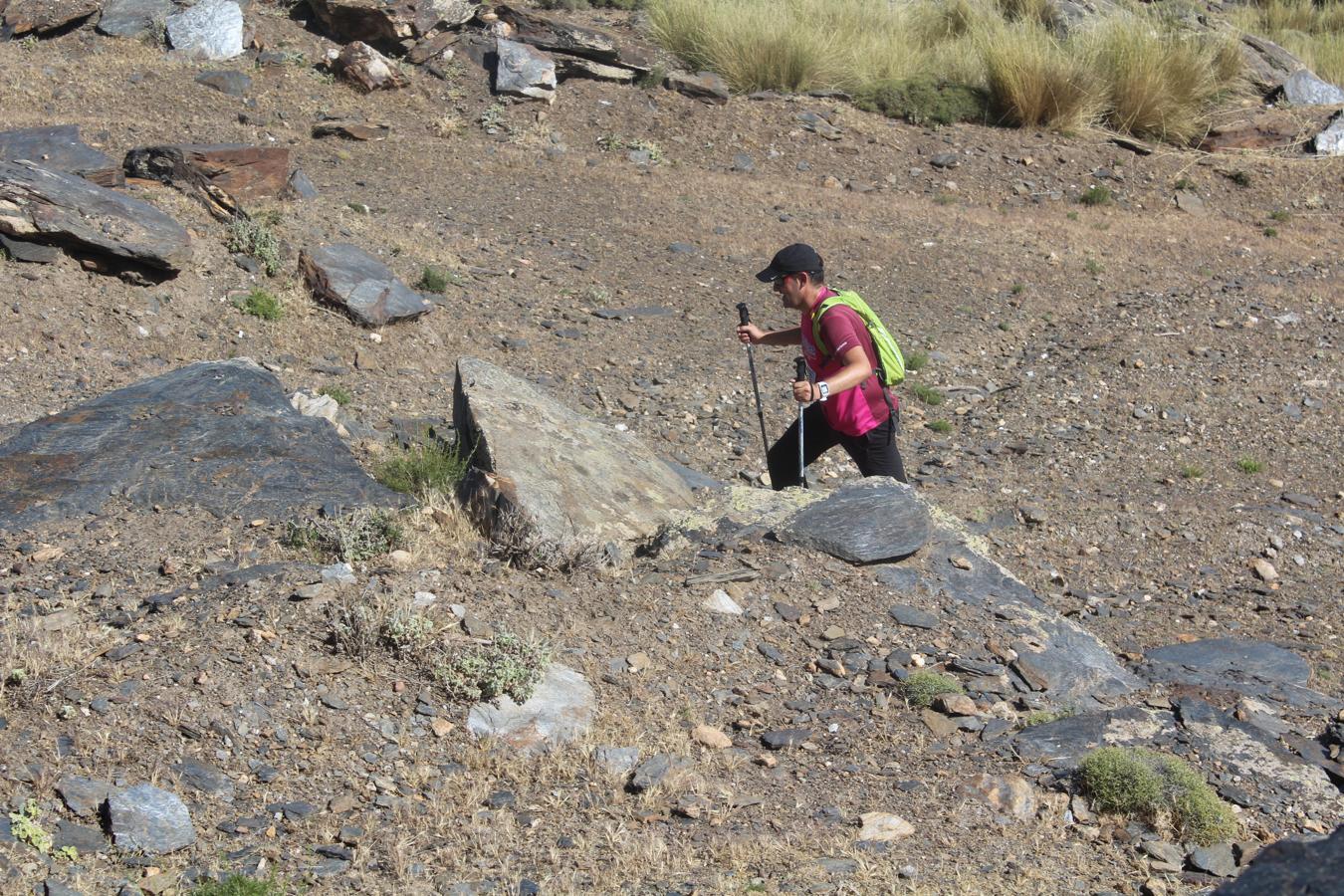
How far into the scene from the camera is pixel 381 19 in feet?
43.3

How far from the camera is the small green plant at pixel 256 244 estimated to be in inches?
328

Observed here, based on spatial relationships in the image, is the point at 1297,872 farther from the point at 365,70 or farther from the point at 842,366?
the point at 365,70

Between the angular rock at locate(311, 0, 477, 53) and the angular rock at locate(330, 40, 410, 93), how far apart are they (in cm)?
51

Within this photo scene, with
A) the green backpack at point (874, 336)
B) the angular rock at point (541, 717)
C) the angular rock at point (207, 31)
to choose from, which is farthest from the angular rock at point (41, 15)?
the angular rock at point (541, 717)

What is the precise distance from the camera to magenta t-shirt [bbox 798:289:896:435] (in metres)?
5.31

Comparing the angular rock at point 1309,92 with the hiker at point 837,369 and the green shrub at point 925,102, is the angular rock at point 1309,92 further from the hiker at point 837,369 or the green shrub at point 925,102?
the hiker at point 837,369

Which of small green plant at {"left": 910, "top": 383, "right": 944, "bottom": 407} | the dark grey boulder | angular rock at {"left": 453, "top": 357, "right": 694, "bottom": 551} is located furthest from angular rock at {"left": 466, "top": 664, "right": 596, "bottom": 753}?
small green plant at {"left": 910, "top": 383, "right": 944, "bottom": 407}

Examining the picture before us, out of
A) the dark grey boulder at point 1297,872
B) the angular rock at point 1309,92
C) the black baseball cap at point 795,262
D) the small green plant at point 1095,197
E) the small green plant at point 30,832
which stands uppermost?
the dark grey boulder at point 1297,872

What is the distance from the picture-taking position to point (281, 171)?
9648 mm

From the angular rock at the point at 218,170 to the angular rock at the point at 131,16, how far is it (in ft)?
13.4

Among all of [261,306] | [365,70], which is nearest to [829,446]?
[261,306]

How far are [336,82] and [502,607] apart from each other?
923 centimetres

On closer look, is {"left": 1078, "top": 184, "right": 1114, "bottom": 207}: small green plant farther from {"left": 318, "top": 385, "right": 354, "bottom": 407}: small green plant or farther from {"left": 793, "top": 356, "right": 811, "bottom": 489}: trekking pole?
{"left": 318, "top": 385, "right": 354, "bottom": 407}: small green plant

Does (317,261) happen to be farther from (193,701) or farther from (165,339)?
(193,701)
